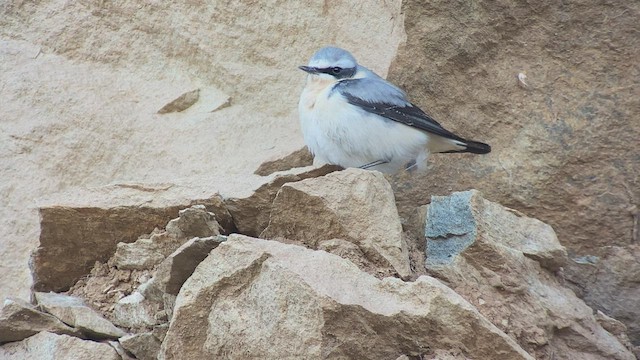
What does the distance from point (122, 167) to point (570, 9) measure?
412 cm

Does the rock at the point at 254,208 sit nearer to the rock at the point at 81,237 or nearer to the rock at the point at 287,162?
the rock at the point at 81,237

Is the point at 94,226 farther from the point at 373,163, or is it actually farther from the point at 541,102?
the point at 541,102

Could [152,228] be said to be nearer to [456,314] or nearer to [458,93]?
[456,314]

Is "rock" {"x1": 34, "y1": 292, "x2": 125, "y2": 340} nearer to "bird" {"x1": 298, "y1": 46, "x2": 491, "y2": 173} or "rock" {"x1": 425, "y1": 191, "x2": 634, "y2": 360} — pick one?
"rock" {"x1": 425, "y1": 191, "x2": 634, "y2": 360}

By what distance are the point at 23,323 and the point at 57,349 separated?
329 millimetres

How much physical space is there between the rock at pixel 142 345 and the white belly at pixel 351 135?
2.77 meters

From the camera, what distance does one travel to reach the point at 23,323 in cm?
649

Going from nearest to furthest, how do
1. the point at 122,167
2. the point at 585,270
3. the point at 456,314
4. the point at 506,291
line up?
the point at 456,314, the point at 506,291, the point at 585,270, the point at 122,167

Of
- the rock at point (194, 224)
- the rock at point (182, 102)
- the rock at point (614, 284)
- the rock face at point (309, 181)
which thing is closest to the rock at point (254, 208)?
the rock face at point (309, 181)

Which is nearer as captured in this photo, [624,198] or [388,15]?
[624,198]

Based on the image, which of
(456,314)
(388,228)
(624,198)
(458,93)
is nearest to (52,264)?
(388,228)

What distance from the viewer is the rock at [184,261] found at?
6531 mm

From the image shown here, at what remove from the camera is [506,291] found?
705 cm

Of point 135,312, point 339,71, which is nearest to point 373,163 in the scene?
point 339,71
